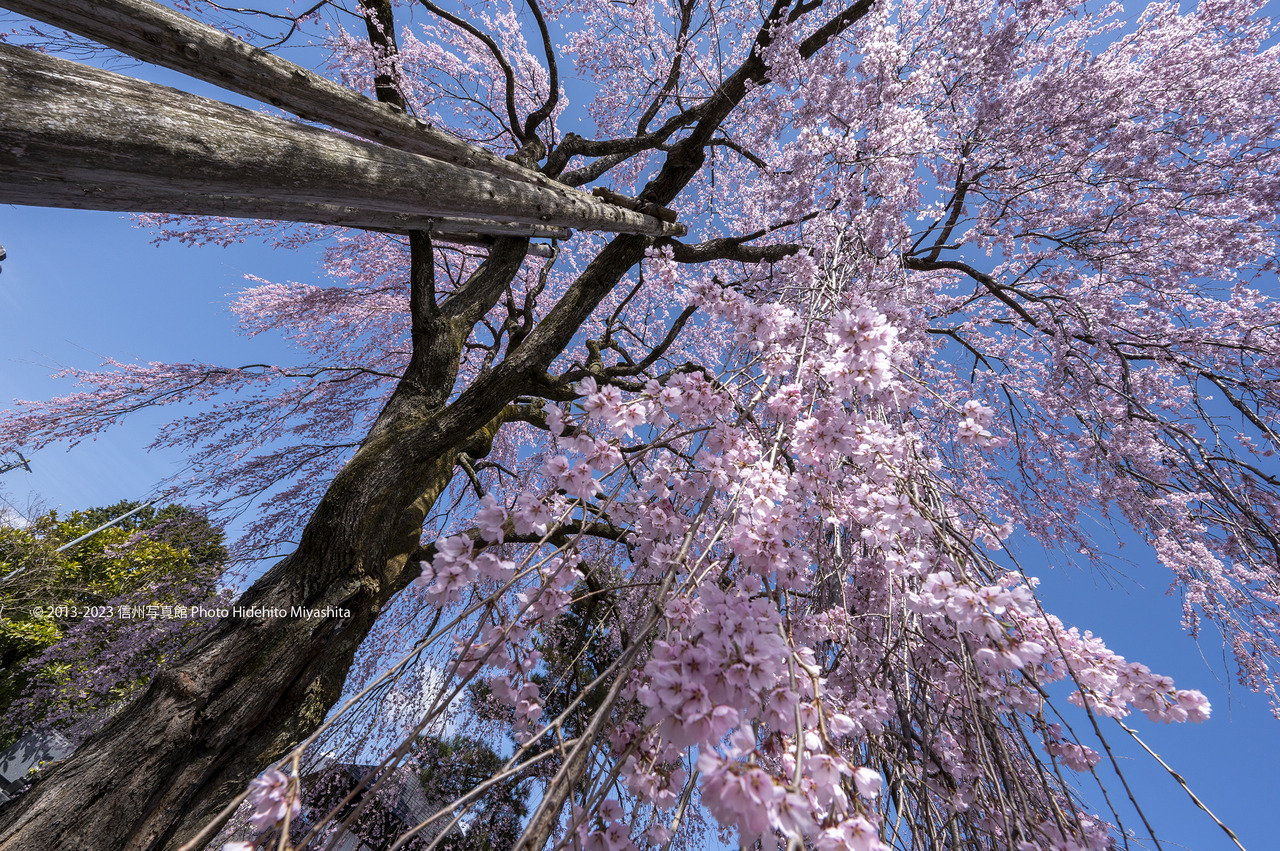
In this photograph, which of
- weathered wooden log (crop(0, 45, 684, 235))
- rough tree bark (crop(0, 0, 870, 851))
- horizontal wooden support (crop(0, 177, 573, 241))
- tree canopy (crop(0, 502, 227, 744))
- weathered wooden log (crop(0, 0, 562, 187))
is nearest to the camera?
weathered wooden log (crop(0, 45, 684, 235))

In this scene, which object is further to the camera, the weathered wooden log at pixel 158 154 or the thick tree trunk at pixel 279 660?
the thick tree trunk at pixel 279 660

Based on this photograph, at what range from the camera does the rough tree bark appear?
1.89 meters

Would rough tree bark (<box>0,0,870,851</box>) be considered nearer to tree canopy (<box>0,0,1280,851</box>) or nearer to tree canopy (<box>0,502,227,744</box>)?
tree canopy (<box>0,0,1280,851</box>)

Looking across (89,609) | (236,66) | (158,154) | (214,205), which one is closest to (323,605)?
(214,205)

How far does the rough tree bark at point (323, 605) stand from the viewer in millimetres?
1888

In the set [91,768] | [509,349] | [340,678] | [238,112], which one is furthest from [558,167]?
[91,768]

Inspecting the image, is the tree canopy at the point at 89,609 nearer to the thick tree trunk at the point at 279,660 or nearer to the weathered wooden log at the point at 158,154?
the thick tree trunk at the point at 279,660

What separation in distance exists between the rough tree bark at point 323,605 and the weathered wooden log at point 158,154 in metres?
0.08

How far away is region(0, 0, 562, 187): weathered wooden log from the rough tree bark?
0.85 meters

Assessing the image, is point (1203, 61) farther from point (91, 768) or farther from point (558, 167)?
point (91, 768)

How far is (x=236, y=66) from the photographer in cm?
196

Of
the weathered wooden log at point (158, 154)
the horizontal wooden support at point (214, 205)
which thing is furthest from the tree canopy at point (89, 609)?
the weathered wooden log at point (158, 154)

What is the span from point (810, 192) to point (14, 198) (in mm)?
4069

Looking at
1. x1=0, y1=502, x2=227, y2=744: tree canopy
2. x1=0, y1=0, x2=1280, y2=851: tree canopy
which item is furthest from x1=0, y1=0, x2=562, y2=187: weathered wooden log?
x1=0, y1=502, x2=227, y2=744: tree canopy
